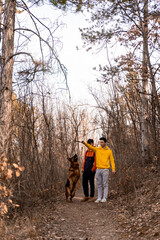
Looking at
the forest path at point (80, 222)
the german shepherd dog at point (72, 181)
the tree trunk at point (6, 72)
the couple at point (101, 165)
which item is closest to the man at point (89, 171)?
the couple at point (101, 165)

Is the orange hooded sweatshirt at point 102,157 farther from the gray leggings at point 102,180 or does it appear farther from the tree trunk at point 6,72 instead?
the tree trunk at point 6,72

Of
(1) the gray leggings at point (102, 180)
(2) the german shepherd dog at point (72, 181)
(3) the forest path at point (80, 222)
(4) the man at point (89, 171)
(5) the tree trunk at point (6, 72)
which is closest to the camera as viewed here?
(3) the forest path at point (80, 222)

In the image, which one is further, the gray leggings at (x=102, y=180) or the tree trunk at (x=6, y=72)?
the gray leggings at (x=102, y=180)

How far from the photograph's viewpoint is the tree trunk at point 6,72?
668cm

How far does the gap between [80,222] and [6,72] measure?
162 inches

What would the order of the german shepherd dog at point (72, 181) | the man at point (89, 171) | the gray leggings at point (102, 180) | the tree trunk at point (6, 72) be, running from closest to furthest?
the tree trunk at point (6, 72) → the gray leggings at point (102, 180) → the german shepherd dog at point (72, 181) → the man at point (89, 171)

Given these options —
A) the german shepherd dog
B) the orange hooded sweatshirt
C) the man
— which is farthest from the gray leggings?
the german shepherd dog

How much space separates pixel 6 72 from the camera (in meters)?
6.93

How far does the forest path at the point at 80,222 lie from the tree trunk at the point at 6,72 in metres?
2.09

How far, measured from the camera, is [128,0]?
30.5ft

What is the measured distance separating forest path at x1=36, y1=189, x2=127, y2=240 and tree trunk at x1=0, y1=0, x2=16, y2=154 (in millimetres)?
2087

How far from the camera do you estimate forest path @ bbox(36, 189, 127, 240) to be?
17.6 feet

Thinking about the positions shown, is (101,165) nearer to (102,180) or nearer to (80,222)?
(102,180)

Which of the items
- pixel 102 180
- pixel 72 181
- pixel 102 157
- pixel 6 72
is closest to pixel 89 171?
pixel 102 180
